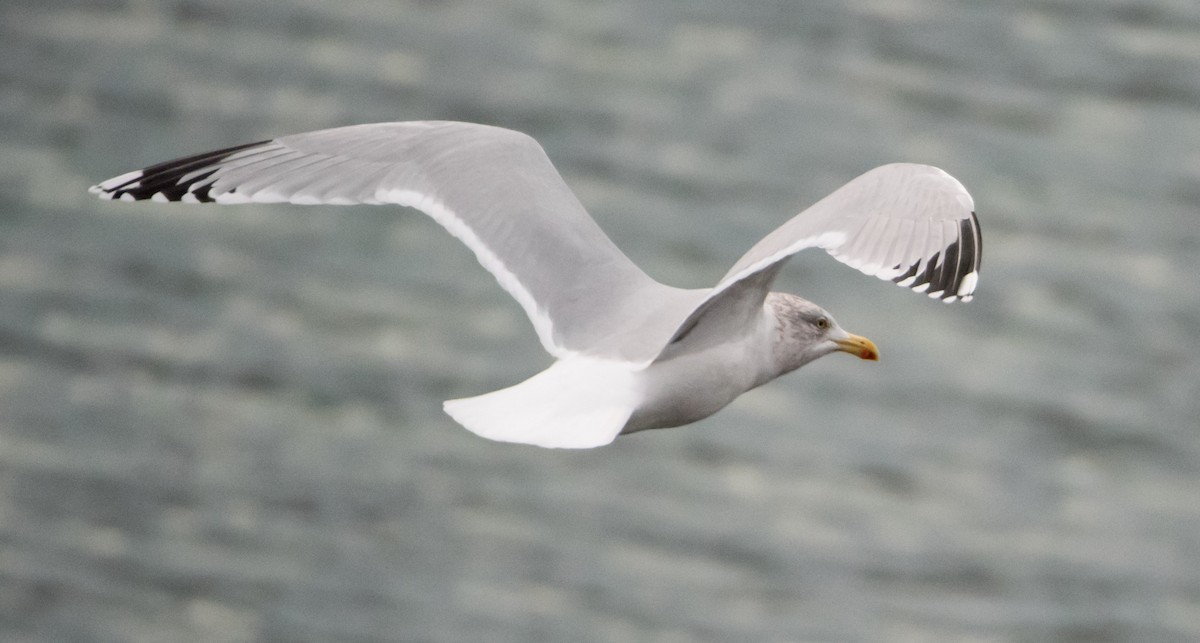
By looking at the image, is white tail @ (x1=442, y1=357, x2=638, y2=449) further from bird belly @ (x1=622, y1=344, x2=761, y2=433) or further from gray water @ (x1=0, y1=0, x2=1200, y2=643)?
gray water @ (x1=0, y1=0, x2=1200, y2=643)

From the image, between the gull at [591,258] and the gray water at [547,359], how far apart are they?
3244 mm

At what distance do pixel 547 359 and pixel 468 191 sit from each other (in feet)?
11.8

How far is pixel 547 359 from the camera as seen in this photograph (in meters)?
7.62

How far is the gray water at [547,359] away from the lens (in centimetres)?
724

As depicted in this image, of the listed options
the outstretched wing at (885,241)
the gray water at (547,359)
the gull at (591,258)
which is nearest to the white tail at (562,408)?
the gull at (591,258)

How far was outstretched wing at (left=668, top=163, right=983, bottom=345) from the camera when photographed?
337 cm

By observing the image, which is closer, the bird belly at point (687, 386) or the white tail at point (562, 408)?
the white tail at point (562, 408)

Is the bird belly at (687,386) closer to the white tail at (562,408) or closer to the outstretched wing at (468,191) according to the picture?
the white tail at (562,408)

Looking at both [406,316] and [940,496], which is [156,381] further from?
[940,496]

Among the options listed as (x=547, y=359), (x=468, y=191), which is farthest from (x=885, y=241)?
(x=547, y=359)

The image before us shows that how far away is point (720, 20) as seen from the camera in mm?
9047

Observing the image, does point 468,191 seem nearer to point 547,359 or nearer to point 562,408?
point 562,408

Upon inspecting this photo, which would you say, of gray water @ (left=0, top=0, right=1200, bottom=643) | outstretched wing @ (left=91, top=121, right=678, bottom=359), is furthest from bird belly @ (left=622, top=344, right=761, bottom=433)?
gray water @ (left=0, top=0, right=1200, bottom=643)

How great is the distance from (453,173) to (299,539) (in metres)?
3.60
